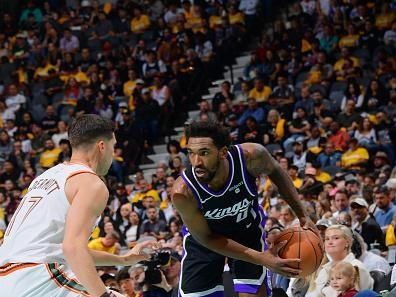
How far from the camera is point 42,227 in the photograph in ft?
15.7

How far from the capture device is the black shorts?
652 centimetres

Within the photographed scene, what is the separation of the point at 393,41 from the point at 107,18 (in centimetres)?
781

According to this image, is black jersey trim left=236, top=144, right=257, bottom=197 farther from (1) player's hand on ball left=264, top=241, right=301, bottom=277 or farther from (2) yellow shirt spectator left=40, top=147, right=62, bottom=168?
(2) yellow shirt spectator left=40, top=147, right=62, bottom=168

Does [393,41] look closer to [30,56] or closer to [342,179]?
[342,179]

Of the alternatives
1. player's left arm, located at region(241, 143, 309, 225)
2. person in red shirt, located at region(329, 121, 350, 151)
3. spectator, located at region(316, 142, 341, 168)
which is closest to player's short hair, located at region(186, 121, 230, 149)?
player's left arm, located at region(241, 143, 309, 225)

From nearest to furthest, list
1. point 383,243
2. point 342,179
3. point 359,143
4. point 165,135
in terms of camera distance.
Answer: point 383,243 → point 342,179 → point 359,143 → point 165,135

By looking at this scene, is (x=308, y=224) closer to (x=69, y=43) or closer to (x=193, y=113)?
(x=193, y=113)

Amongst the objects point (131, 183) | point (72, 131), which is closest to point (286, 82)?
point (131, 183)

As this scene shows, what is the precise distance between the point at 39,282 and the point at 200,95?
14271mm

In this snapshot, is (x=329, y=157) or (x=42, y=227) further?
(x=329, y=157)

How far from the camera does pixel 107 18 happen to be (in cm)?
2195

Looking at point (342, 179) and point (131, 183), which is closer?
point (342, 179)

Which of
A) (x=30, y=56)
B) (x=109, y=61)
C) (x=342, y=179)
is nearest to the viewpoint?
(x=342, y=179)

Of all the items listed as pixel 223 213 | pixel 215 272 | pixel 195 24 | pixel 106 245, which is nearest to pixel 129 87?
pixel 195 24
